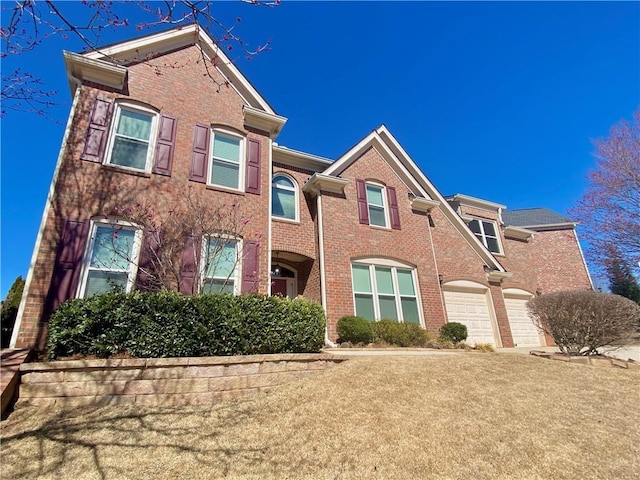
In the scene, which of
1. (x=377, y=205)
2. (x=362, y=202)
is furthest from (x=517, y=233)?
(x=362, y=202)

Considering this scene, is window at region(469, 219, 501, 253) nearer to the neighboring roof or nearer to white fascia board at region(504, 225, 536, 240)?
white fascia board at region(504, 225, 536, 240)

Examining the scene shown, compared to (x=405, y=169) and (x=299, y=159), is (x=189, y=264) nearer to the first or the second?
(x=299, y=159)

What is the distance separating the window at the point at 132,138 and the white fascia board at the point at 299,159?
4.21 metres

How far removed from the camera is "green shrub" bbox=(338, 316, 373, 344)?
9.42m

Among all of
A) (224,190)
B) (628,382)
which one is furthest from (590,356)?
(224,190)

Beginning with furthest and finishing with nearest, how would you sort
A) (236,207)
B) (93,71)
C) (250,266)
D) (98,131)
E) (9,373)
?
(236,207) → (250,266) → (93,71) → (98,131) → (9,373)

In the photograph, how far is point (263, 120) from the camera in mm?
10672

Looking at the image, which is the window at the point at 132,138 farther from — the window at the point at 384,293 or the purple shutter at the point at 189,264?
the window at the point at 384,293

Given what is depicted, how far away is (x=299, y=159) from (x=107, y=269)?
7448mm

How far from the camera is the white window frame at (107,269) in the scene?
7.02m

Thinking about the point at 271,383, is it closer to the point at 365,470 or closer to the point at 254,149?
the point at 365,470

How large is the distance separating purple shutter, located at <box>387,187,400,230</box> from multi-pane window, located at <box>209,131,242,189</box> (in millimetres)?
6001

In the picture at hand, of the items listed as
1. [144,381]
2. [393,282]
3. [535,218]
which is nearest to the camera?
[144,381]

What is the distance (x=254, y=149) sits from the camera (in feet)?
33.9
